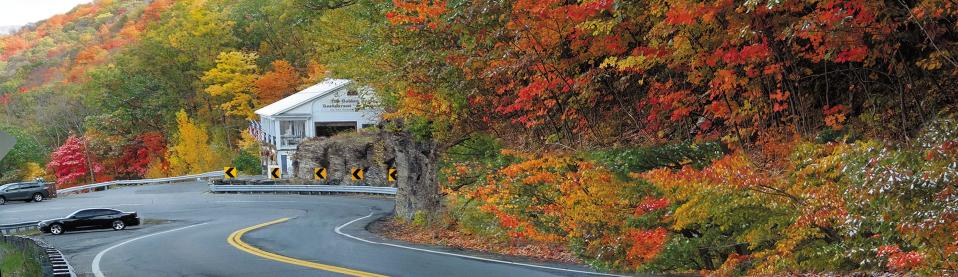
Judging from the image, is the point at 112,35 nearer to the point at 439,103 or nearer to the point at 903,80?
the point at 439,103

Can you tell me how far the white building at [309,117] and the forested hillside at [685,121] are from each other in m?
17.9

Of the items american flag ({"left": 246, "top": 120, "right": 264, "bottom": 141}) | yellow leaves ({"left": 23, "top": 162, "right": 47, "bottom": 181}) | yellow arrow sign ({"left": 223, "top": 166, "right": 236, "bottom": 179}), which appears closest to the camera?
yellow arrow sign ({"left": 223, "top": 166, "right": 236, "bottom": 179})

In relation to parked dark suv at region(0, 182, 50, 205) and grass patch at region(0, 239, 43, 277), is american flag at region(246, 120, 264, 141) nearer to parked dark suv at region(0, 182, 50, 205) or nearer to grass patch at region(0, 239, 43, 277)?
parked dark suv at region(0, 182, 50, 205)

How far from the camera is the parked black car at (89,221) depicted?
31.8m

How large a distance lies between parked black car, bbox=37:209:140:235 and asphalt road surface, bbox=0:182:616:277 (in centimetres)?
44

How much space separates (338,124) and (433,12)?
3474 cm

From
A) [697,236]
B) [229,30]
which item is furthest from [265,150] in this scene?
[697,236]

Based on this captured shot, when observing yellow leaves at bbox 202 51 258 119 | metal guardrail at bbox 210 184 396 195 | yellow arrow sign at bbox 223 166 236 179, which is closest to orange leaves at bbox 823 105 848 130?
metal guardrail at bbox 210 184 396 195

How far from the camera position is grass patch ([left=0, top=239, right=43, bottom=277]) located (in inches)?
760

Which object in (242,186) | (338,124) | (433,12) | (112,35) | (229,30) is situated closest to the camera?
(433,12)

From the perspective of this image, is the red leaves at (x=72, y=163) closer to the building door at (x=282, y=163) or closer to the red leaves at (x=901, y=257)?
the building door at (x=282, y=163)

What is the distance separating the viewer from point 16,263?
22234 millimetres

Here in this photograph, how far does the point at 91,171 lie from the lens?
69688 millimetres

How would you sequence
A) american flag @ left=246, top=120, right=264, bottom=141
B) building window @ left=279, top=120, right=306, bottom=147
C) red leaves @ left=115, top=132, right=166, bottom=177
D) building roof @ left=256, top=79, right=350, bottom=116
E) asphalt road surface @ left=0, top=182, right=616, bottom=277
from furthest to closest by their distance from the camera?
red leaves @ left=115, top=132, right=166, bottom=177, american flag @ left=246, top=120, right=264, bottom=141, building window @ left=279, top=120, right=306, bottom=147, building roof @ left=256, top=79, right=350, bottom=116, asphalt road surface @ left=0, top=182, right=616, bottom=277
